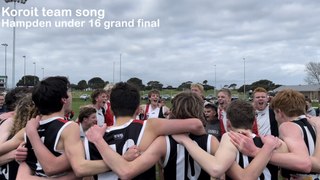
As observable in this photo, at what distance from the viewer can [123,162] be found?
8.22 ft

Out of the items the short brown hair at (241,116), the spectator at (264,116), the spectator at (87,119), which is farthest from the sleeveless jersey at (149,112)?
the short brown hair at (241,116)

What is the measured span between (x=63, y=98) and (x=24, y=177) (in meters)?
0.73

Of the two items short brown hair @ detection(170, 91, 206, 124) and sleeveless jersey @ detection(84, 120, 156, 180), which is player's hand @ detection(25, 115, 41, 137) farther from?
short brown hair @ detection(170, 91, 206, 124)

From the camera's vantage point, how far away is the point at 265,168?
280cm

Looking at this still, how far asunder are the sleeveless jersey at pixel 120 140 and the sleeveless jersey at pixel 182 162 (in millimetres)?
253

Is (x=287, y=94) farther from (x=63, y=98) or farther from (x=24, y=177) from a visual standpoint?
(x=24, y=177)

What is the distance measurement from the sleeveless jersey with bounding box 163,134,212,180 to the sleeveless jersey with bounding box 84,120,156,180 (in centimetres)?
25

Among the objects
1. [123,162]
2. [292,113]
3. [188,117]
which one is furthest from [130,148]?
[292,113]

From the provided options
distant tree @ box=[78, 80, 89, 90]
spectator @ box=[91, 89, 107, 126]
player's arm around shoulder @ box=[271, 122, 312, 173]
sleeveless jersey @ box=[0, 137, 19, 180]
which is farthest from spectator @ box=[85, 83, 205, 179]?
distant tree @ box=[78, 80, 89, 90]

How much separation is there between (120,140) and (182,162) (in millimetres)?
569

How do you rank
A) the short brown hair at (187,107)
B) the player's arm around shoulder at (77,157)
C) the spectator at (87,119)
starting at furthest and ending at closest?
the spectator at (87,119)
the short brown hair at (187,107)
the player's arm around shoulder at (77,157)

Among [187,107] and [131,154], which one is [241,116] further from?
[131,154]

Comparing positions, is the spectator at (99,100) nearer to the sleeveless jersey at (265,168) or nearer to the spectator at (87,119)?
the spectator at (87,119)

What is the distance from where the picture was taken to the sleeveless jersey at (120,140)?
2631mm
